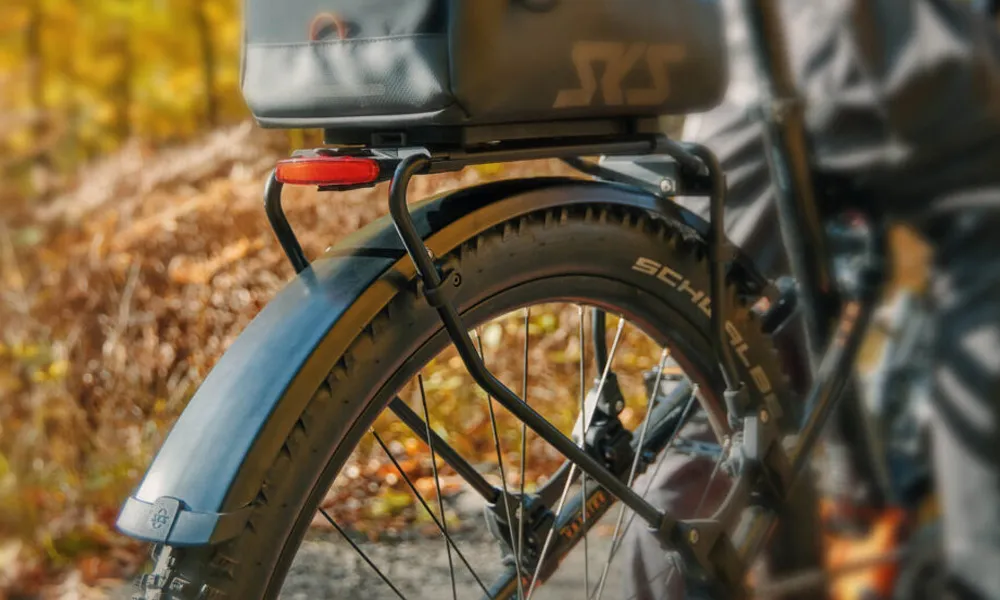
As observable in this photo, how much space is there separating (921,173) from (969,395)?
0.39m

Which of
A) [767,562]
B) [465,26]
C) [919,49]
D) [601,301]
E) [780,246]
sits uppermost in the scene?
[919,49]

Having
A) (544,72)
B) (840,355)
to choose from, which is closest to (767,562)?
(840,355)

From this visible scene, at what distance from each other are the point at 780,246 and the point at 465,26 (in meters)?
1.04

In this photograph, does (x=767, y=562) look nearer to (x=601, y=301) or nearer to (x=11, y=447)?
(x=601, y=301)

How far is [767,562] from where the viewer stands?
5.57 ft

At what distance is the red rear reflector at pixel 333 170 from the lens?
93 centimetres

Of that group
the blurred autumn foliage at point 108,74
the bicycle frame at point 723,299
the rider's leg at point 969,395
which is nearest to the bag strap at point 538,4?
the bicycle frame at point 723,299

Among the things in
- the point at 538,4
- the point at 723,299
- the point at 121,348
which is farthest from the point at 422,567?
the point at 121,348

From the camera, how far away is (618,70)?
1089mm

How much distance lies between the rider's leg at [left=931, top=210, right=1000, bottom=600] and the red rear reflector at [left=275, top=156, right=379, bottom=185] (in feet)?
3.89

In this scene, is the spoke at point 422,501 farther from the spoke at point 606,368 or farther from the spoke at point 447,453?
the spoke at point 606,368

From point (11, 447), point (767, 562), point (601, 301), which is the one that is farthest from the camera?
point (11, 447)

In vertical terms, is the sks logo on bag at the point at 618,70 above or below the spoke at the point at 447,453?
above

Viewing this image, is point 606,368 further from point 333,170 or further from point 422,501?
point 333,170
